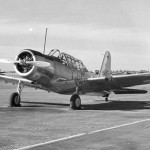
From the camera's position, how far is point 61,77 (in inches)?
601

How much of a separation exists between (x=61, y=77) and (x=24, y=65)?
6.31ft

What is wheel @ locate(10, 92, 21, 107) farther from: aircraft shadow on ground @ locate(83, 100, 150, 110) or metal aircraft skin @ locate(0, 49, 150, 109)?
aircraft shadow on ground @ locate(83, 100, 150, 110)

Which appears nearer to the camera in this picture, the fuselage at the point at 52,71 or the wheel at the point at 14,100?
the fuselage at the point at 52,71

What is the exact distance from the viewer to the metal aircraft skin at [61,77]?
14375 millimetres

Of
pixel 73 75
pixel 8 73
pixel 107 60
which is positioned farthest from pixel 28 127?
pixel 107 60

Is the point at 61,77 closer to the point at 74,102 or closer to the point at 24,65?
the point at 74,102

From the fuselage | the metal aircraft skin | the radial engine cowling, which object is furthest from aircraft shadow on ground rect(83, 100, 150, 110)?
the radial engine cowling

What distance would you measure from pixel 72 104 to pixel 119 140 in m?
7.92

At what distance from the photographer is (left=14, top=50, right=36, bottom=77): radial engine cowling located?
14.3m

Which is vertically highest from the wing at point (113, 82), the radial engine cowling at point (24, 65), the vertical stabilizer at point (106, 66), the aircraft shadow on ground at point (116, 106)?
the vertical stabilizer at point (106, 66)

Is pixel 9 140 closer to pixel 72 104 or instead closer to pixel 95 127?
pixel 95 127

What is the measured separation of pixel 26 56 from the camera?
14.6m

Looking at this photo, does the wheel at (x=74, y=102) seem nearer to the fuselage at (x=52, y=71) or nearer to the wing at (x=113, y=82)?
the fuselage at (x=52, y=71)

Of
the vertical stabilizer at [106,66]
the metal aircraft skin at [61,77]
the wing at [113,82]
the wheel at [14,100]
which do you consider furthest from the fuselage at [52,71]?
the vertical stabilizer at [106,66]
